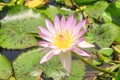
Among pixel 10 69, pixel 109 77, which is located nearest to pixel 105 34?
pixel 109 77

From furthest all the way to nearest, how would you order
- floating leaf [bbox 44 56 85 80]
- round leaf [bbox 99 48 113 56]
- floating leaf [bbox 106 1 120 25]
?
1. floating leaf [bbox 106 1 120 25]
2. round leaf [bbox 99 48 113 56]
3. floating leaf [bbox 44 56 85 80]

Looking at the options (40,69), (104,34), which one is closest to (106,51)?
(104,34)

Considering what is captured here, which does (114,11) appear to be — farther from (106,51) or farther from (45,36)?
(45,36)

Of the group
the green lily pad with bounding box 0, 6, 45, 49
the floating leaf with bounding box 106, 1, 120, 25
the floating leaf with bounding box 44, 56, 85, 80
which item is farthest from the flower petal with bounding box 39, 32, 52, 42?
the floating leaf with bounding box 106, 1, 120, 25

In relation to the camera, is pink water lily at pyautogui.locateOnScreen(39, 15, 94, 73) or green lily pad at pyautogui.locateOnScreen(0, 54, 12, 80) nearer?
pink water lily at pyautogui.locateOnScreen(39, 15, 94, 73)

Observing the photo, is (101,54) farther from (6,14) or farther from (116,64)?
(6,14)

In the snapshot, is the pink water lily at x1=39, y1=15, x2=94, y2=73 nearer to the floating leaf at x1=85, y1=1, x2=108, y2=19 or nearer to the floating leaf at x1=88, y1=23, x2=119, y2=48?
the floating leaf at x1=88, y1=23, x2=119, y2=48
